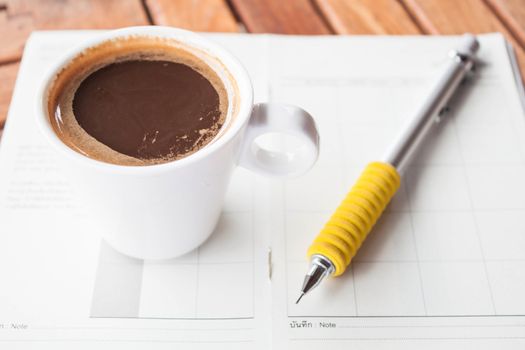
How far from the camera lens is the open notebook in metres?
0.53

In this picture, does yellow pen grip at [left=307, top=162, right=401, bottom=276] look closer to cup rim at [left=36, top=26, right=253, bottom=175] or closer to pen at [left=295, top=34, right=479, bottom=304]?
pen at [left=295, top=34, right=479, bottom=304]

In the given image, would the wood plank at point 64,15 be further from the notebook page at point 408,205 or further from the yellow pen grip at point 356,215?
the yellow pen grip at point 356,215

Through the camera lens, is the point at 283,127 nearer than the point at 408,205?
Yes

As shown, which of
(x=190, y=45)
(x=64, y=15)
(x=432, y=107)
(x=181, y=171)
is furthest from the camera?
(x=64, y=15)

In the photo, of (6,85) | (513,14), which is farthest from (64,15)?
(513,14)

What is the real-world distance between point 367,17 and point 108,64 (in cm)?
44

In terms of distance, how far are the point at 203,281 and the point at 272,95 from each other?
269mm

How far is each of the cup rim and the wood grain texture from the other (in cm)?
26

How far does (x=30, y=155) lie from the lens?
0.65m

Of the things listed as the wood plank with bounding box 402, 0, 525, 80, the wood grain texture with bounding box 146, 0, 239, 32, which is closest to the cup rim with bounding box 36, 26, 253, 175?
the wood grain texture with bounding box 146, 0, 239, 32

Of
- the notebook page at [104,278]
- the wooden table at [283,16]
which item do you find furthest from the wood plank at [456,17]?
the notebook page at [104,278]

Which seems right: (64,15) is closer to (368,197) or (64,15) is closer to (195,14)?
(195,14)

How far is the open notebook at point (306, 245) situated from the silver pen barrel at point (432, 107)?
2cm

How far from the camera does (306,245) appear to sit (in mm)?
596
